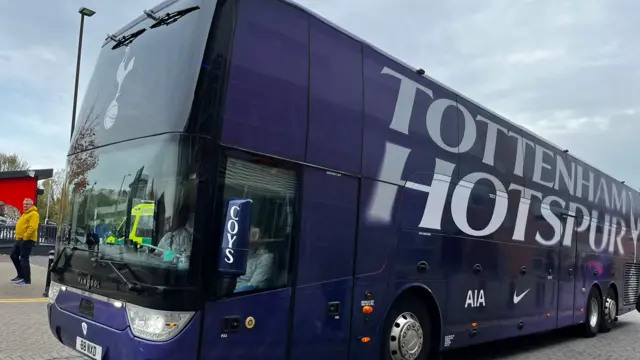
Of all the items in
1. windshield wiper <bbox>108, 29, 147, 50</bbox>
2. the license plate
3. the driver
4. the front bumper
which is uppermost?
windshield wiper <bbox>108, 29, 147, 50</bbox>

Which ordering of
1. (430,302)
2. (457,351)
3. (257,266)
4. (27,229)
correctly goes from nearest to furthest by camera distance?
(257,266) < (430,302) < (457,351) < (27,229)

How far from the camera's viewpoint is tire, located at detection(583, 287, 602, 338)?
10781mm

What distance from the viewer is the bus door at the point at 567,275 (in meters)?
9.52

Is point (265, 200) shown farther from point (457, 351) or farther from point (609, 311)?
point (609, 311)

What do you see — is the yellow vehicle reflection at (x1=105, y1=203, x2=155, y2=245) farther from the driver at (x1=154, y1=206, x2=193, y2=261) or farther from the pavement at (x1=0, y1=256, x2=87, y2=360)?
the pavement at (x1=0, y1=256, x2=87, y2=360)

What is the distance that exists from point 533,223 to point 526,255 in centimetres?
62

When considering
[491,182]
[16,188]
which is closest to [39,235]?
[16,188]

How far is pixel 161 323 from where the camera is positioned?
3.83 meters

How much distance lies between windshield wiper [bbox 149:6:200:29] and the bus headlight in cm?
247

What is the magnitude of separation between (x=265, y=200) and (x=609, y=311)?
10.6 meters

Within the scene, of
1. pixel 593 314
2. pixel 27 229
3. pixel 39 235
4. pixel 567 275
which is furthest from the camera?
pixel 39 235

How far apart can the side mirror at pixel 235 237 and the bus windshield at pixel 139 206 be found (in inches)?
11.9

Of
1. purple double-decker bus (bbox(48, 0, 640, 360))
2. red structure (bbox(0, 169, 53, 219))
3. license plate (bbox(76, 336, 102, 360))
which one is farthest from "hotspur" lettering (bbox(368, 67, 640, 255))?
red structure (bbox(0, 169, 53, 219))

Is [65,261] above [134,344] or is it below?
above
